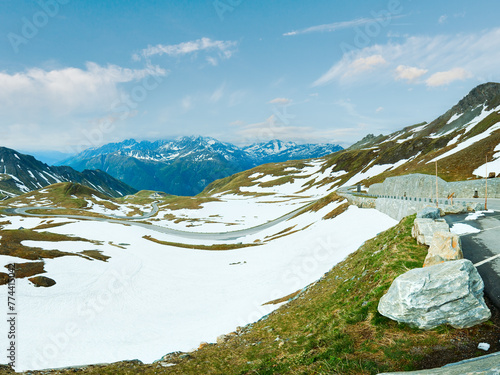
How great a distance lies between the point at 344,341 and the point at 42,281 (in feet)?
130

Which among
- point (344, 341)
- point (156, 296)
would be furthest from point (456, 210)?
point (156, 296)

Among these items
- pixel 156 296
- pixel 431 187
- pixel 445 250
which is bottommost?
pixel 156 296

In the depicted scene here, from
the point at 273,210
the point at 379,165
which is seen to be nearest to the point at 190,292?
the point at 273,210

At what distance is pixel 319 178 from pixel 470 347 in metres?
199

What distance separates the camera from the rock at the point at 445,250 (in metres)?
10.9

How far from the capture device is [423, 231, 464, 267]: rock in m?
10.9

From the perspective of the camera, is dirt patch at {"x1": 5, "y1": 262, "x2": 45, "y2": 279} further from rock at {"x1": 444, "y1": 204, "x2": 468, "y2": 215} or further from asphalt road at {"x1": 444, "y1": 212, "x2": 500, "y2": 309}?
rock at {"x1": 444, "y1": 204, "x2": 468, "y2": 215}

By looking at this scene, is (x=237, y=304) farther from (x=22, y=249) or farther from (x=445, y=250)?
(x=22, y=249)

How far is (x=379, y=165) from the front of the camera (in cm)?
14762

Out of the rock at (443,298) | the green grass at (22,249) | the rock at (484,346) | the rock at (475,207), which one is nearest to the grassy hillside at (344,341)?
the rock at (484,346)

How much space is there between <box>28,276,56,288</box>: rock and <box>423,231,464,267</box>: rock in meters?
42.0

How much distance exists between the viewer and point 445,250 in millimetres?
11195

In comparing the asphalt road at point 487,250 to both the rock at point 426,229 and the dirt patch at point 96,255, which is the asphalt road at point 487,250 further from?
the dirt patch at point 96,255

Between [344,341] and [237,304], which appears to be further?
[237,304]
